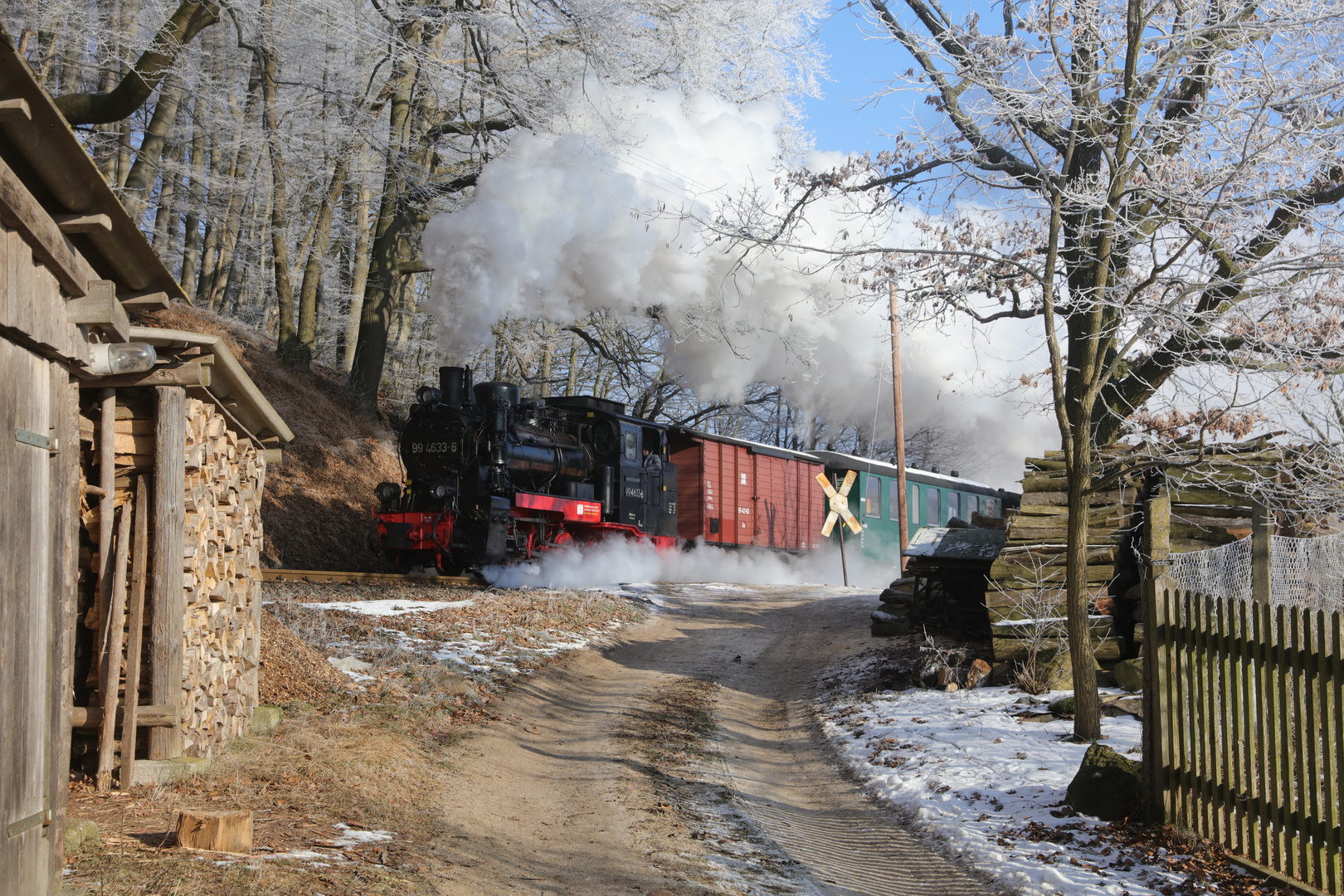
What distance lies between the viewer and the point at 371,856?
186 inches

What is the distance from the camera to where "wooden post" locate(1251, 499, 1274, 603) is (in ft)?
24.1

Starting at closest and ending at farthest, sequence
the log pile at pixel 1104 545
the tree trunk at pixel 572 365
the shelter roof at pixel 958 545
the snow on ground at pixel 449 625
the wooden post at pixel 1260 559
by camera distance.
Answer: the wooden post at pixel 1260 559 → the log pile at pixel 1104 545 → the snow on ground at pixel 449 625 → the shelter roof at pixel 958 545 → the tree trunk at pixel 572 365

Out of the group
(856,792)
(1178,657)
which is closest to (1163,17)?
(1178,657)

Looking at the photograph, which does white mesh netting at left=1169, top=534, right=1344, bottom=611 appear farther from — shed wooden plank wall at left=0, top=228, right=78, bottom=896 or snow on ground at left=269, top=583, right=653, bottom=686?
shed wooden plank wall at left=0, top=228, right=78, bottom=896

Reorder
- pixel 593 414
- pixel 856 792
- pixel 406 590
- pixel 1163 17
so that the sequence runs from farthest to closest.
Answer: pixel 593 414
pixel 406 590
pixel 1163 17
pixel 856 792

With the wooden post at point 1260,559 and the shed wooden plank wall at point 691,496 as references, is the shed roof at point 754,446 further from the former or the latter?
the wooden post at point 1260,559

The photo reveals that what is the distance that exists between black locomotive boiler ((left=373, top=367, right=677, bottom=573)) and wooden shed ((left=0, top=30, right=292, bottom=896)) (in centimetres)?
835

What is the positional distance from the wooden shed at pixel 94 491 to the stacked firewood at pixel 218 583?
0.02m

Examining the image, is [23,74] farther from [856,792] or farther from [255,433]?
[856,792]

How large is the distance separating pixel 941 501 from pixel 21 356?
2675 cm

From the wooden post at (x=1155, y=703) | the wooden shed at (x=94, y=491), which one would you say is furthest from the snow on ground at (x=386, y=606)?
the wooden post at (x=1155, y=703)

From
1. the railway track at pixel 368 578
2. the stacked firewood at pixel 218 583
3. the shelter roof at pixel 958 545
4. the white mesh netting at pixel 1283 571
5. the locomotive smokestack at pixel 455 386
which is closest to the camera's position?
the stacked firewood at pixel 218 583

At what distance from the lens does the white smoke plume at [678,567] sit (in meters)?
16.6

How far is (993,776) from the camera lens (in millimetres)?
6812
